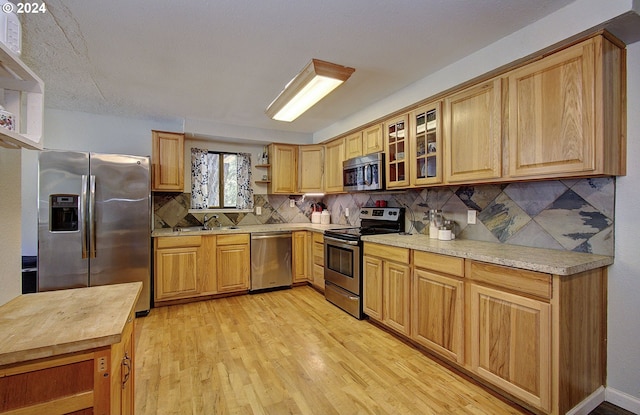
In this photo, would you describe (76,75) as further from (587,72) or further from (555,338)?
(555,338)

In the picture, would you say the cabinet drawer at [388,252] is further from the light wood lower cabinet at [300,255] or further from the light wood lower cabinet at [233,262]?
the light wood lower cabinet at [233,262]

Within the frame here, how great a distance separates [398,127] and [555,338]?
7.18ft

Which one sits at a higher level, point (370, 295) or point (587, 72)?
point (587, 72)

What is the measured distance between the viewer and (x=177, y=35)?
2016 millimetres

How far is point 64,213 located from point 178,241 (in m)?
1.12

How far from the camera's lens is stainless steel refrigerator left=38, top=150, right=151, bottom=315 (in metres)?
2.90

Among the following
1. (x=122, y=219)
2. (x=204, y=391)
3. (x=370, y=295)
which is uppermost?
(x=122, y=219)

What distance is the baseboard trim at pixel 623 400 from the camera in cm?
172

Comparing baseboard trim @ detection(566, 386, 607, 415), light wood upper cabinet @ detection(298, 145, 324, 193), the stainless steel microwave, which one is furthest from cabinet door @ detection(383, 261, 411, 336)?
light wood upper cabinet @ detection(298, 145, 324, 193)

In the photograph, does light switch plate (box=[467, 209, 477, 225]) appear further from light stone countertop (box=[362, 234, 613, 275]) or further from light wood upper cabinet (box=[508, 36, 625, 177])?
light wood upper cabinet (box=[508, 36, 625, 177])

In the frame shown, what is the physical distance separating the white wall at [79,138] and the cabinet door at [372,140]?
265 centimetres

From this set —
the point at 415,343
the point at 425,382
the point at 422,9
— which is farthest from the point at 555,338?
the point at 422,9

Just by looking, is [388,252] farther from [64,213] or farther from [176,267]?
[64,213]

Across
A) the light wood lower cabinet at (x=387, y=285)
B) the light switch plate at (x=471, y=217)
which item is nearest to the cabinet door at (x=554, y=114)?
the light switch plate at (x=471, y=217)
